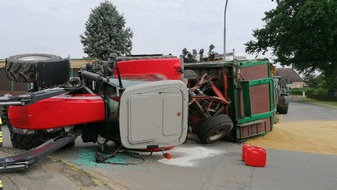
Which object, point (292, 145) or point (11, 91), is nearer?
point (292, 145)

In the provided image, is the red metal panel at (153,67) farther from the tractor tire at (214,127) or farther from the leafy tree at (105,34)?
the leafy tree at (105,34)

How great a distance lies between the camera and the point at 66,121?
6645 mm

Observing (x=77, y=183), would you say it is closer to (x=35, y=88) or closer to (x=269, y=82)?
(x=35, y=88)

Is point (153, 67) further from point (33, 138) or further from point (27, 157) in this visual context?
point (27, 157)

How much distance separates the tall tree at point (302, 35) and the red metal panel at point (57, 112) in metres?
40.1

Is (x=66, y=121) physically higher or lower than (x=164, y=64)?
lower

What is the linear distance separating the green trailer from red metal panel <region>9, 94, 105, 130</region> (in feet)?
12.8

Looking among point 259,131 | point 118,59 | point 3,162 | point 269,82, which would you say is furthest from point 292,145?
point 3,162

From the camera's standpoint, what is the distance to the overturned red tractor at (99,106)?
21.2 feet

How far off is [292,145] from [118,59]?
5006 mm

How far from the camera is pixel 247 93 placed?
9.72 meters

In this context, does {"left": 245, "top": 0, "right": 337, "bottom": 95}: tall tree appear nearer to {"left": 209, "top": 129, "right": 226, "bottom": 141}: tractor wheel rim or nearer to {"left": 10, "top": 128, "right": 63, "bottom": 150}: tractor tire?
{"left": 209, "top": 129, "right": 226, "bottom": 141}: tractor wheel rim

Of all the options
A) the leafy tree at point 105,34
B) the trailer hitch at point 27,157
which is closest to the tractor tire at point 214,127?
the trailer hitch at point 27,157

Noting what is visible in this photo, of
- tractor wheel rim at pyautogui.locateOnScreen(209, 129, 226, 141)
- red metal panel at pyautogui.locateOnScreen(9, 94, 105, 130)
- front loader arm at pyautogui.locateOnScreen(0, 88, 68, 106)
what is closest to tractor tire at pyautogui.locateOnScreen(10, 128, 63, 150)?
red metal panel at pyautogui.locateOnScreen(9, 94, 105, 130)
